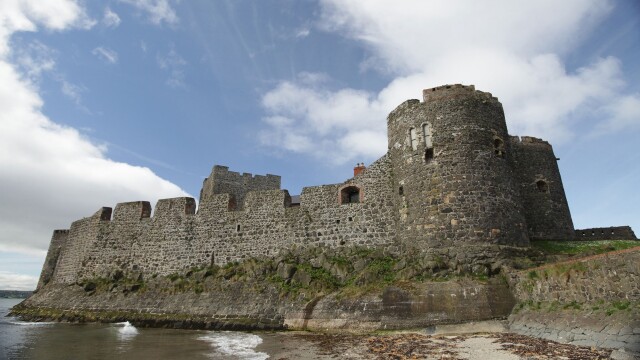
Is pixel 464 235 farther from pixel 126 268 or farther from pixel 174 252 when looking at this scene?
pixel 126 268

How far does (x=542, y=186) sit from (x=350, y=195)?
10.8 m

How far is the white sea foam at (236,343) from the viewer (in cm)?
1186

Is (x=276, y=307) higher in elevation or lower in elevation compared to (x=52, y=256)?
lower

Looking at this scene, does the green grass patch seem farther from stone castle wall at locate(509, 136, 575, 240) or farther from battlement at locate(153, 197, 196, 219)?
battlement at locate(153, 197, 196, 219)

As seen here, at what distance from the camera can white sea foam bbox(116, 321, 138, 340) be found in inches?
665

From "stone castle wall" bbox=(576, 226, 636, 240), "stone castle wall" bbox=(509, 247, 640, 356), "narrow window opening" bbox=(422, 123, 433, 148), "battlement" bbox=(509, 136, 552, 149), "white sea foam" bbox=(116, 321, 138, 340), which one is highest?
"battlement" bbox=(509, 136, 552, 149)

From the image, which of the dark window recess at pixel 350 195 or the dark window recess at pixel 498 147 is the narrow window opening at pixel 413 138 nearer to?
the dark window recess at pixel 498 147

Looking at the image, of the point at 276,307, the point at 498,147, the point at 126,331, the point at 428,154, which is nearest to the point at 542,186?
the point at 498,147

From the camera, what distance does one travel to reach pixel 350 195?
70.9 ft

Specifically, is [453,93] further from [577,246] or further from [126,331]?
[126,331]

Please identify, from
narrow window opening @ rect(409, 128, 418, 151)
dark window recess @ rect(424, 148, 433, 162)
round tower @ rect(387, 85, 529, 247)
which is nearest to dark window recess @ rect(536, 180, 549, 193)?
round tower @ rect(387, 85, 529, 247)

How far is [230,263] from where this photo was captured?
2277cm

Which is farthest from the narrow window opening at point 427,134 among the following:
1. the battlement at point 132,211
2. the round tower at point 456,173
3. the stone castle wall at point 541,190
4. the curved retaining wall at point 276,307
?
the battlement at point 132,211

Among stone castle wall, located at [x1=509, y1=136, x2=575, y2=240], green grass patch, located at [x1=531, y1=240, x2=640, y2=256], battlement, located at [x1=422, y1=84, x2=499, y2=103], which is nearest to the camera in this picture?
green grass patch, located at [x1=531, y1=240, x2=640, y2=256]
